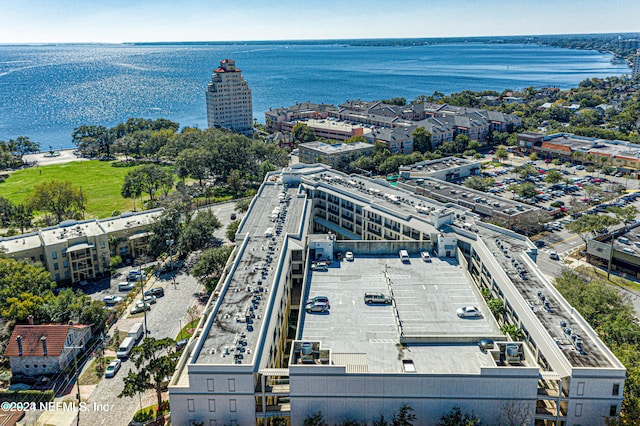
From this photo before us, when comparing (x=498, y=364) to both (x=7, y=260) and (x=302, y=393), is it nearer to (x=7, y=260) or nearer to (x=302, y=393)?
(x=302, y=393)

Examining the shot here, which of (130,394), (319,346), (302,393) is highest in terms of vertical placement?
(319,346)

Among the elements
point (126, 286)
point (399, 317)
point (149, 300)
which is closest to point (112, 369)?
point (149, 300)

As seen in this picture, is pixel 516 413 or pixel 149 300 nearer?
pixel 516 413

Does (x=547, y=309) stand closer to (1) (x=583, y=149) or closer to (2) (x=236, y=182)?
(2) (x=236, y=182)

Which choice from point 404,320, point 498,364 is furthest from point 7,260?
point 498,364

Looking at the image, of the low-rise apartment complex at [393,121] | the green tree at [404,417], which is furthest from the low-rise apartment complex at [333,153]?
the green tree at [404,417]
